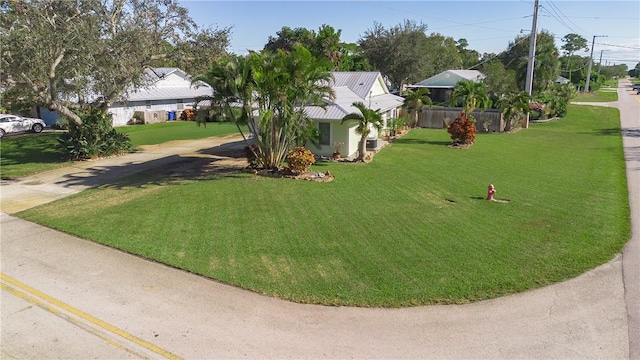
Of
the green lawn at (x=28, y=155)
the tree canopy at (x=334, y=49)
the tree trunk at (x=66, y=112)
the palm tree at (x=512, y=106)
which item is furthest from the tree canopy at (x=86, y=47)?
the tree canopy at (x=334, y=49)

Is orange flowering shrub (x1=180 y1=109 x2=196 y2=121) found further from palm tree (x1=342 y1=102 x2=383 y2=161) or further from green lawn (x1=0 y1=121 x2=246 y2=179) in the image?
palm tree (x1=342 y1=102 x2=383 y2=161)

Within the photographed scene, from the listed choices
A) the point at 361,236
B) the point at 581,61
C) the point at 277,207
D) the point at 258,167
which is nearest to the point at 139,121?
the point at 258,167

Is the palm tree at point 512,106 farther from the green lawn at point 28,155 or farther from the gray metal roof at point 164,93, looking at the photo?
the green lawn at point 28,155

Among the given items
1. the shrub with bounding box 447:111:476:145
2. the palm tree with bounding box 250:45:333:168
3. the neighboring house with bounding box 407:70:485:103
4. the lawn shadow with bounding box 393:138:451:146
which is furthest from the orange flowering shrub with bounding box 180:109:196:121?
the neighboring house with bounding box 407:70:485:103

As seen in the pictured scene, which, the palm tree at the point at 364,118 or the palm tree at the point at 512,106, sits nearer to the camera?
the palm tree at the point at 364,118

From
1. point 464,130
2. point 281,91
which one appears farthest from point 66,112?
point 464,130

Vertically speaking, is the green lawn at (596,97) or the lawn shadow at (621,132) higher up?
the green lawn at (596,97)

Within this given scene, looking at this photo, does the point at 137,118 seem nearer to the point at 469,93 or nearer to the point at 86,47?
the point at 86,47
